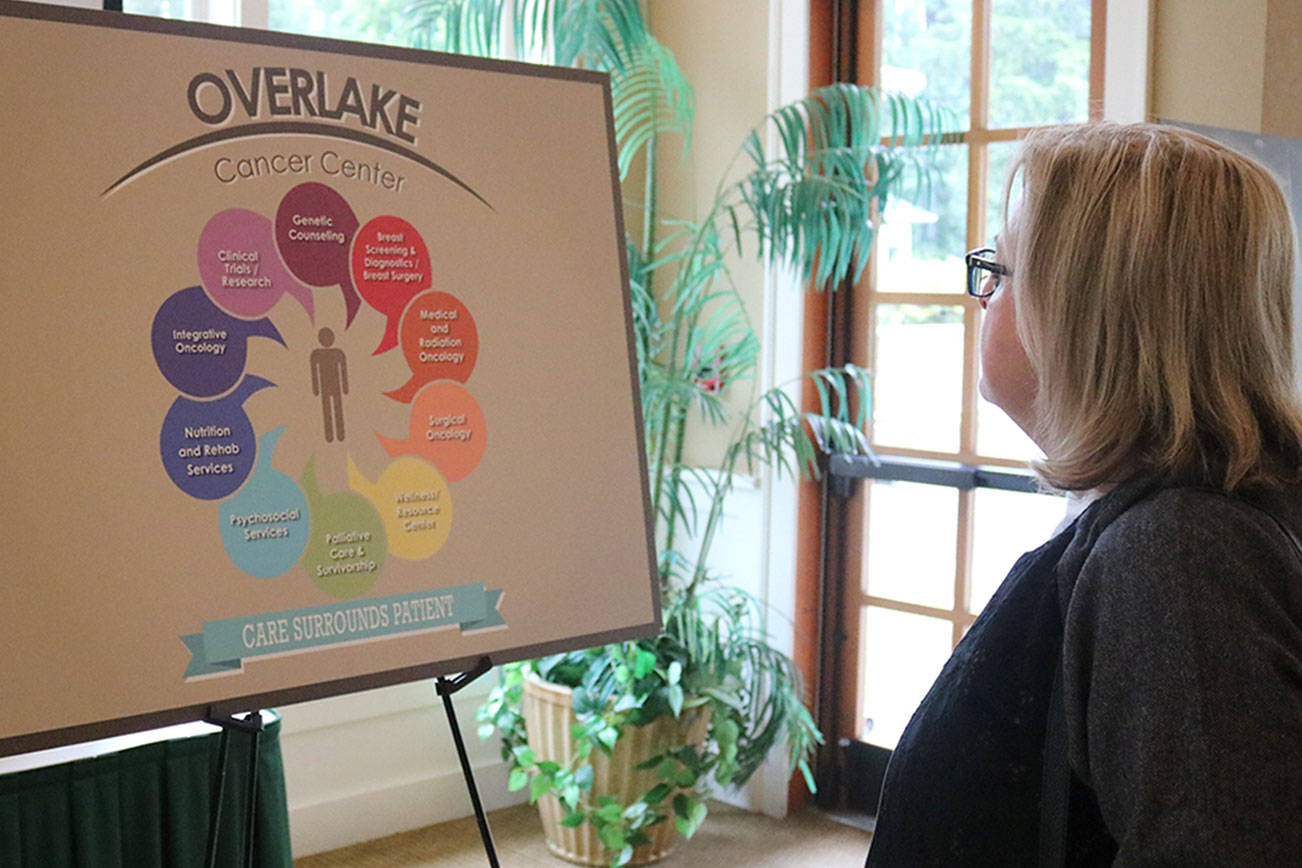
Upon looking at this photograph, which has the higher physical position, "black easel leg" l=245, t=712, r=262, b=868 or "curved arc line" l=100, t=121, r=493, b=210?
"curved arc line" l=100, t=121, r=493, b=210

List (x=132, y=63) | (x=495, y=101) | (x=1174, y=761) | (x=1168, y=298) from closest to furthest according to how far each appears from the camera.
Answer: (x=1174, y=761) < (x=1168, y=298) < (x=132, y=63) < (x=495, y=101)

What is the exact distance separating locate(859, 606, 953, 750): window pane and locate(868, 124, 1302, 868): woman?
207cm

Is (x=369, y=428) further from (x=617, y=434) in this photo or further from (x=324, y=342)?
(x=617, y=434)

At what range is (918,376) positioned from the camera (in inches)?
128

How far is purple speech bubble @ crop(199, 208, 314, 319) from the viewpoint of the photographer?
1.61 m

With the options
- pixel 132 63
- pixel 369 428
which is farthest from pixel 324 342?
pixel 132 63

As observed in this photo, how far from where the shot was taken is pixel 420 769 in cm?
337

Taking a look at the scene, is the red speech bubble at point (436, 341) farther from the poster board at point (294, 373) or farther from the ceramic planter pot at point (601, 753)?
the ceramic planter pot at point (601, 753)

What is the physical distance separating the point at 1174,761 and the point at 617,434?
42.5 inches

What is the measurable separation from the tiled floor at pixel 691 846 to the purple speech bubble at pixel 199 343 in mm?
1861

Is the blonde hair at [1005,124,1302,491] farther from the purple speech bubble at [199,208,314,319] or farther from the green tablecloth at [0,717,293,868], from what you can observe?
the green tablecloth at [0,717,293,868]

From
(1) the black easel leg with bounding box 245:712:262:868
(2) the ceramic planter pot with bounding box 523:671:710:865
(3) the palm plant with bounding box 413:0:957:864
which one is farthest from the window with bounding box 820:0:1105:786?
(1) the black easel leg with bounding box 245:712:262:868

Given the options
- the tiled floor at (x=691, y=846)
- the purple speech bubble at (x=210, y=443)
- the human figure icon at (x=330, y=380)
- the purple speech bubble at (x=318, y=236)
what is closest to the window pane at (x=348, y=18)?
the purple speech bubble at (x=318, y=236)

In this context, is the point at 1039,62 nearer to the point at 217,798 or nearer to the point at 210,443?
the point at 210,443
